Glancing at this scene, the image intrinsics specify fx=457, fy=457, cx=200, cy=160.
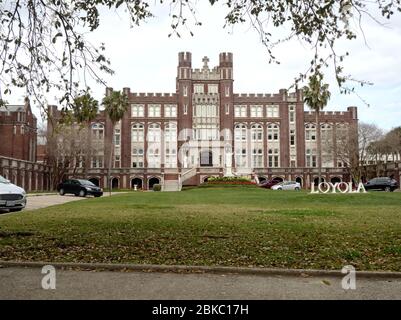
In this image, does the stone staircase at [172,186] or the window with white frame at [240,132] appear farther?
the window with white frame at [240,132]

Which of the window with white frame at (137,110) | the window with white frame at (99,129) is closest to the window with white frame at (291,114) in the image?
the window with white frame at (137,110)

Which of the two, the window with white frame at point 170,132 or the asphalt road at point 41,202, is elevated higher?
the window with white frame at point 170,132

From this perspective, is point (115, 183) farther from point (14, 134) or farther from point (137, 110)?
point (14, 134)

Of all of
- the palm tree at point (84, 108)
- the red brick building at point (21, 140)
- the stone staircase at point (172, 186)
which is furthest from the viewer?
the red brick building at point (21, 140)

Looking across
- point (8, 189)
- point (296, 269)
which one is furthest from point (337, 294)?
point (8, 189)

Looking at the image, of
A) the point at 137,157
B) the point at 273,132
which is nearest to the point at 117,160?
the point at 137,157

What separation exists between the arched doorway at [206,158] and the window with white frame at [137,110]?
43.2 ft

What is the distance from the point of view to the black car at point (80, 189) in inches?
1490

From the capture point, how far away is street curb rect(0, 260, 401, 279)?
291 inches

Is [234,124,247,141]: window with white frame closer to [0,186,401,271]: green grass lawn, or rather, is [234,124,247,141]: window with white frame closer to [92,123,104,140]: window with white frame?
[92,123,104,140]: window with white frame

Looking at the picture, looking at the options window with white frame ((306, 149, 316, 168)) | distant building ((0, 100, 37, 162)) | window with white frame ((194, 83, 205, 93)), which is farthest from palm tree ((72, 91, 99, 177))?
window with white frame ((306, 149, 316, 168))

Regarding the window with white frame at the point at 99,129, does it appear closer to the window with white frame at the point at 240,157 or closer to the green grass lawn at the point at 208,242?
the window with white frame at the point at 240,157

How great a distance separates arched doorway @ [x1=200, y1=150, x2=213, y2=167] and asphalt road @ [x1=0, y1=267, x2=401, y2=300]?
71.6 meters
